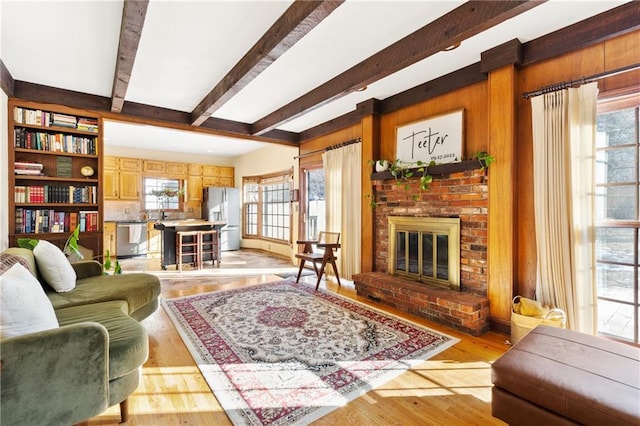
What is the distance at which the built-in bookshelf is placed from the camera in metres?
3.41

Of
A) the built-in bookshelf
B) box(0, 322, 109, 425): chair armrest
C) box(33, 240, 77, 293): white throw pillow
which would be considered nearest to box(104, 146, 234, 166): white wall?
the built-in bookshelf

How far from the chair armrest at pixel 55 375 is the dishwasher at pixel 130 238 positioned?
6049mm

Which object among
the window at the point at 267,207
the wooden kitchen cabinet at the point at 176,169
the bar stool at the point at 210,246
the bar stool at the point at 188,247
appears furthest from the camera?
the wooden kitchen cabinet at the point at 176,169

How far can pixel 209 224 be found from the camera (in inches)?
224

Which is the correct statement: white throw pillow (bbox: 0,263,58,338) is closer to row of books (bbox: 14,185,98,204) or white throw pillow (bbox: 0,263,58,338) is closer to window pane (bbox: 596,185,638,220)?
row of books (bbox: 14,185,98,204)

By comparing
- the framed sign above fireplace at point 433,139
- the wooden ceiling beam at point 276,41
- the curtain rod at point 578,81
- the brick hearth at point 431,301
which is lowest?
the brick hearth at point 431,301

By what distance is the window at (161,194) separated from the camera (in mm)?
7250

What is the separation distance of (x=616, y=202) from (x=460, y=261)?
128 centimetres

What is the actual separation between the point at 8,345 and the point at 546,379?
89.3 inches

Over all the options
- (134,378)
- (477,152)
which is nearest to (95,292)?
(134,378)

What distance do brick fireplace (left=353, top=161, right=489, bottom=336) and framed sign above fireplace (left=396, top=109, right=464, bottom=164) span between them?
0.69 feet

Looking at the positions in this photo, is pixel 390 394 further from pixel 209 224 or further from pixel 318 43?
pixel 209 224

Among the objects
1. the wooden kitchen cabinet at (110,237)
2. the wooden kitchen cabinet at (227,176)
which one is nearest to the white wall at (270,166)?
the wooden kitchen cabinet at (227,176)

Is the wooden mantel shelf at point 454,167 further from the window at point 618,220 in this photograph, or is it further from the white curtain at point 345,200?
the white curtain at point 345,200
